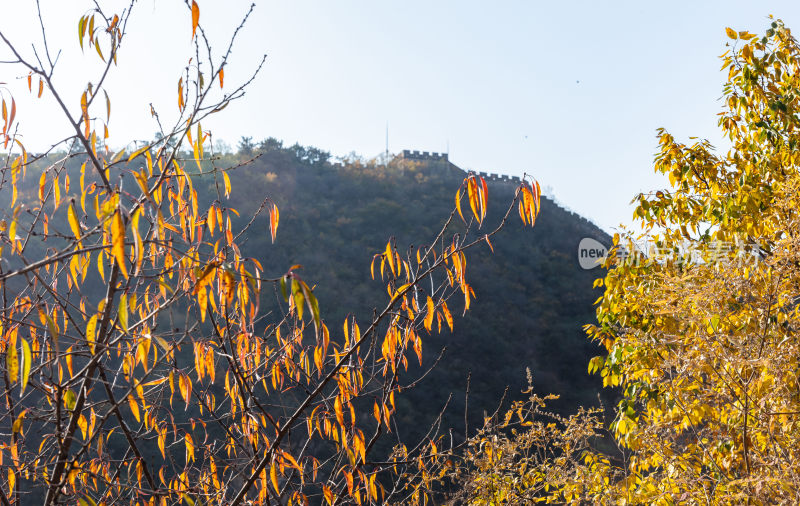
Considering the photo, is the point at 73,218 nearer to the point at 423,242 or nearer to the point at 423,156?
the point at 423,242

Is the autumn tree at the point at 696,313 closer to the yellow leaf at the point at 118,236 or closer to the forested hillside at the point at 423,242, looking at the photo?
the yellow leaf at the point at 118,236

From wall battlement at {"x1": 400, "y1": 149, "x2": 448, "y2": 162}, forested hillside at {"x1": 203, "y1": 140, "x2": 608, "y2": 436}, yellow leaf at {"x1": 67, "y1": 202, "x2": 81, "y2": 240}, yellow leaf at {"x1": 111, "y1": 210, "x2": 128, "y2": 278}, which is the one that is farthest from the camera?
wall battlement at {"x1": 400, "y1": 149, "x2": 448, "y2": 162}

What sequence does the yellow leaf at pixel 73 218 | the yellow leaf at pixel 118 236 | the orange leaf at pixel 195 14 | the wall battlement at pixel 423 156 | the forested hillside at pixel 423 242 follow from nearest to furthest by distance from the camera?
1. the yellow leaf at pixel 118 236
2. the yellow leaf at pixel 73 218
3. the orange leaf at pixel 195 14
4. the forested hillside at pixel 423 242
5. the wall battlement at pixel 423 156

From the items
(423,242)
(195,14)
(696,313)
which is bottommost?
(696,313)

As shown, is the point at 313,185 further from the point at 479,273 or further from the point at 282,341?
the point at 282,341

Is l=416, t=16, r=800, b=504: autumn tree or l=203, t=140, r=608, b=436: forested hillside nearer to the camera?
l=416, t=16, r=800, b=504: autumn tree

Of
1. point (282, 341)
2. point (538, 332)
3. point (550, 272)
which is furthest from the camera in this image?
point (550, 272)

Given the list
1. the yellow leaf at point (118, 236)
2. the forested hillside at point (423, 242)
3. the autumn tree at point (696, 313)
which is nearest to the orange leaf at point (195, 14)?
the yellow leaf at point (118, 236)

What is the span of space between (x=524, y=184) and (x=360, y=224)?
18.0 metres

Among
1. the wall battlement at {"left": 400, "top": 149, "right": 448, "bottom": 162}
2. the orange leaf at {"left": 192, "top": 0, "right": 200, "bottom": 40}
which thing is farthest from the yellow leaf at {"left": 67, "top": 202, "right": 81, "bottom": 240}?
the wall battlement at {"left": 400, "top": 149, "right": 448, "bottom": 162}

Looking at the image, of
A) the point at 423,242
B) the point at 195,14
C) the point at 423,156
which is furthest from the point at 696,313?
the point at 423,156

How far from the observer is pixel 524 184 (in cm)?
174

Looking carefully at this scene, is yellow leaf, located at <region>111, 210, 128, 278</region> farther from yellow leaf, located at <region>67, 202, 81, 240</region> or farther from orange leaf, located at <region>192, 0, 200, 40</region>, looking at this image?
orange leaf, located at <region>192, 0, 200, 40</region>

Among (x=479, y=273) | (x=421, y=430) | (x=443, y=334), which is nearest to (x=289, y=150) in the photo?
(x=479, y=273)
